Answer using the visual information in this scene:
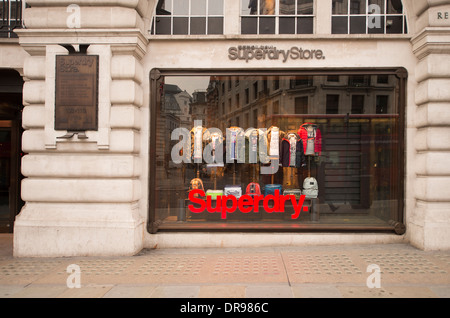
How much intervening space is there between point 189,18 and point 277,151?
13.5ft

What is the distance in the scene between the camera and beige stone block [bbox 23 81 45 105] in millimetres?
7887

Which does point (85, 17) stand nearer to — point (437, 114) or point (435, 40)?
point (435, 40)

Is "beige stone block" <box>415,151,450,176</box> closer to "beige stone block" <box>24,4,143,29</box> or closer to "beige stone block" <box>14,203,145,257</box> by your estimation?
"beige stone block" <box>14,203,145,257</box>

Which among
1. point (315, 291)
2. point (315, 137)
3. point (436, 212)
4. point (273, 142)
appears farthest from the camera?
point (315, 137)

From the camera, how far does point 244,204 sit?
8.96m

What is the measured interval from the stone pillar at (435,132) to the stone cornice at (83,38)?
6.29 meters

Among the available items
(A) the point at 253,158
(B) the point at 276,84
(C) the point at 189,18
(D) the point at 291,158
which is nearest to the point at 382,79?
(B) the point at 276,84

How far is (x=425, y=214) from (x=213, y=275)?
4854mm

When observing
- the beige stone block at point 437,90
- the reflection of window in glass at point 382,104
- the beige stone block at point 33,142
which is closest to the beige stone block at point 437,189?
the beige stone block at point 437,90

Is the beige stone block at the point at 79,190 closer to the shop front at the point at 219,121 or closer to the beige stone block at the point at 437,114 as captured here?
the shop front at the point at 219,121

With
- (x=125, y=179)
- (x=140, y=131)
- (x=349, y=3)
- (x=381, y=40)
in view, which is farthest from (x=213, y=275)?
(x=349, y=3)

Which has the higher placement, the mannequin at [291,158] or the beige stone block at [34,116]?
the beige stone block at [34,116]

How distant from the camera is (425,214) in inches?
302

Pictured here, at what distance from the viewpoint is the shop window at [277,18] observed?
8562 millimetres
